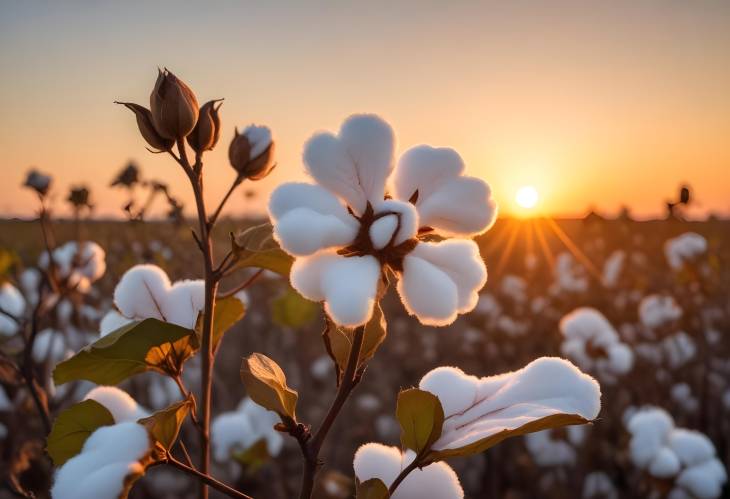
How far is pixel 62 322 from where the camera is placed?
2.70m

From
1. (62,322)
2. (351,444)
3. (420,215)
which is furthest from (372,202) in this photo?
(351,444)

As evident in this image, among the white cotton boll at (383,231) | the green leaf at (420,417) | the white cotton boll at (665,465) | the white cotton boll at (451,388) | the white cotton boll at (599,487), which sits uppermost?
the white cotton boll at (383,231)

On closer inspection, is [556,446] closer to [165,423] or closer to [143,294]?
[143,294]

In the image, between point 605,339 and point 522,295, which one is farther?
point 522,295

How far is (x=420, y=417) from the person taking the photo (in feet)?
Result: 2.14

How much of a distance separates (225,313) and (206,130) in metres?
0.21

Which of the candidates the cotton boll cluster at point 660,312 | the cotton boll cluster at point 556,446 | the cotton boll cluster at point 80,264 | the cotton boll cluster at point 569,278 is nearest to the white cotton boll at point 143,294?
the cotton boll cluster at point 80,264

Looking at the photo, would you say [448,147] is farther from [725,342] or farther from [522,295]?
[522,295]

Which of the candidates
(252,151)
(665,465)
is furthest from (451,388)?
(665,465)

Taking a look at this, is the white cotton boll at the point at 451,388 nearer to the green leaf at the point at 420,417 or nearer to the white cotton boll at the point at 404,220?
the green leaf at the point at 420,417

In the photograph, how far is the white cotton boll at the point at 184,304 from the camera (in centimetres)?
82

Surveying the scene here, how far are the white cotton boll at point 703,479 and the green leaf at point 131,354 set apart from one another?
92.4 inches

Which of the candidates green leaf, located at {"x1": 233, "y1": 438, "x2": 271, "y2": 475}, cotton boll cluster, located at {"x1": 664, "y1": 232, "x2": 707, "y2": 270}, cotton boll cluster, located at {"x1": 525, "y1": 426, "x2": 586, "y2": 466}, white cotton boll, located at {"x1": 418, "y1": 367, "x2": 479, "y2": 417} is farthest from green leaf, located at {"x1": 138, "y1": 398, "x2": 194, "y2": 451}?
cotton boll cluster, located at {"x1": 664, "y1": 232, "x2": 707, "y2": 270}

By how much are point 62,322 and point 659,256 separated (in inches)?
324
